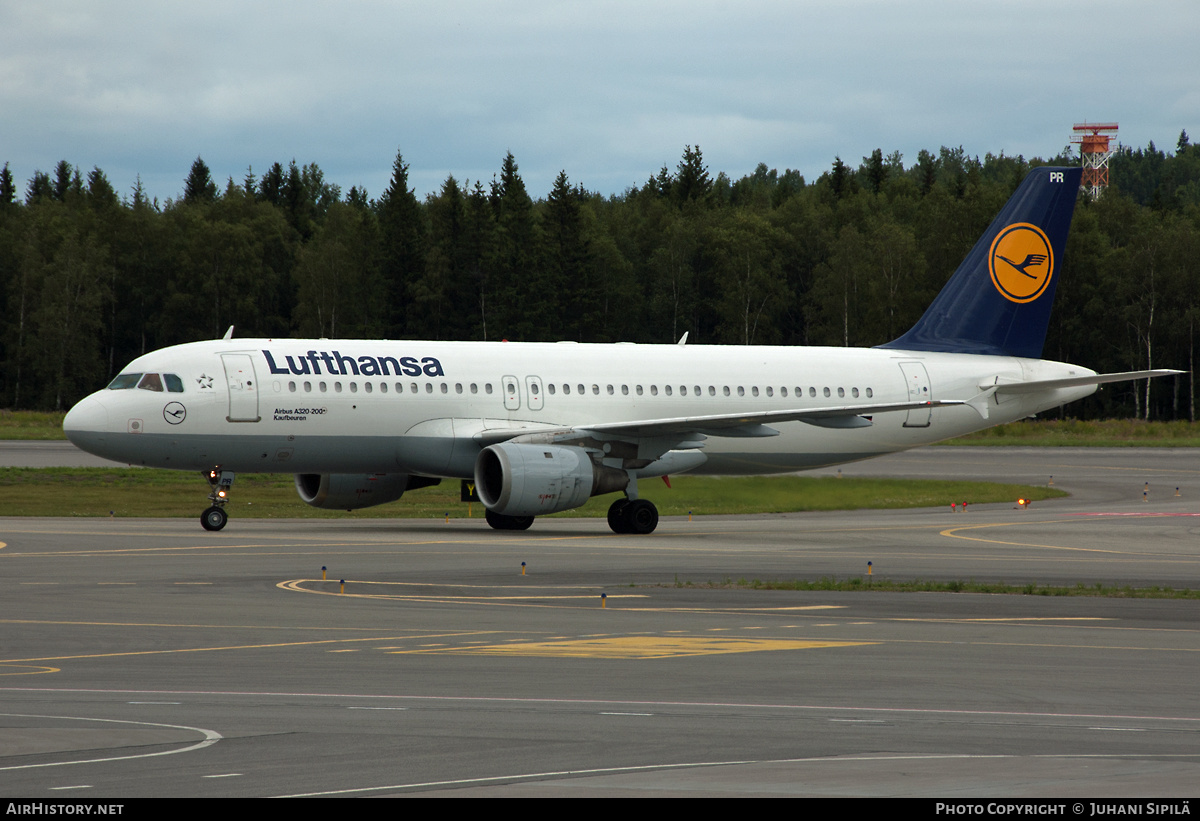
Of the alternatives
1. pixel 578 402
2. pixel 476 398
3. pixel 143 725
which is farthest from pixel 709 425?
pixel 143 725

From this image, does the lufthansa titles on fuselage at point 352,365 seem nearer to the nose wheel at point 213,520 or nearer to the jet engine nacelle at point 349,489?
the jet engine nacelle at point 349,489

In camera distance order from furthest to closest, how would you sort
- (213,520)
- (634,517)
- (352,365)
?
(634,517), (352,365), (213,520)

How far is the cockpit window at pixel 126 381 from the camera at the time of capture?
33156 mm

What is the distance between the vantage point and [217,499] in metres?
33.4

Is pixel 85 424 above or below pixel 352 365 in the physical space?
below

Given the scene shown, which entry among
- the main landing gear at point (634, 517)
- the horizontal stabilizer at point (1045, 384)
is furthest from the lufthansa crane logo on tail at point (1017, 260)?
the main landing gear at point (634, 517)

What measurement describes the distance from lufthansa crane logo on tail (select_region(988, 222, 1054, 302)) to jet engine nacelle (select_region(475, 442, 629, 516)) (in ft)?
48.3

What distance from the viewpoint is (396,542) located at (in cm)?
3091

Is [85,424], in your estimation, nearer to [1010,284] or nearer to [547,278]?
[1010,284]

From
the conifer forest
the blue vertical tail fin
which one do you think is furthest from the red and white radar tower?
the blue vertical tail fin

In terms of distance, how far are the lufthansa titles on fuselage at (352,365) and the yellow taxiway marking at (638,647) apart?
60.1 feet

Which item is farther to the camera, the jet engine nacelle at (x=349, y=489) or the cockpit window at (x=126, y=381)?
the jet engine nacelle at (x=349, y=489)

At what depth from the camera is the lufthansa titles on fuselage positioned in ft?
111

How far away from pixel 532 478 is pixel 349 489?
5.75 meters
